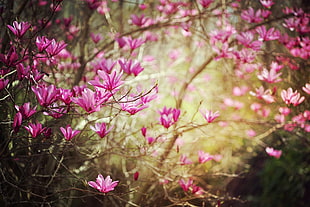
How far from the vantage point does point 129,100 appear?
116 centimetres

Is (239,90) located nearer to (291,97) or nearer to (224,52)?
(224,52)

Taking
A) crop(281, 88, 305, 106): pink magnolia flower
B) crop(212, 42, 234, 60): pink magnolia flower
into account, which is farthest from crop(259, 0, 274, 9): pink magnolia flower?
crop(281, 88, 305, 106): pink magnolia flower

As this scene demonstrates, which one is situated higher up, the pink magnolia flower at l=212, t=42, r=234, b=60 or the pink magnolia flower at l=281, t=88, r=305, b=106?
the pink magnolia flower at l=212, t=42, r=234, b=60

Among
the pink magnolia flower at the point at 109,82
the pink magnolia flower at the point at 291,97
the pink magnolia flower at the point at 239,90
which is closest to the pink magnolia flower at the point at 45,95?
the pink magnolia flower at the point at 109,82

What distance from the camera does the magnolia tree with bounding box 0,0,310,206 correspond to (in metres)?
1.21

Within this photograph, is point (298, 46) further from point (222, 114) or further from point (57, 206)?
point (57, 206)

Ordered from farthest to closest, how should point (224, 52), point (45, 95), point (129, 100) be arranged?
point (224, 52), point (129, 100), point (45, 95)

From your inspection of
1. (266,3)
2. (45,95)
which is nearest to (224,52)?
(266,3)

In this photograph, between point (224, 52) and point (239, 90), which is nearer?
point (224, 52)

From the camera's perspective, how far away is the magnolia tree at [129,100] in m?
1.21

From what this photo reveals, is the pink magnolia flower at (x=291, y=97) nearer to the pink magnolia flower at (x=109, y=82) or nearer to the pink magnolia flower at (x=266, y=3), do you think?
the pink magnolia flower at (x=266, y=3)

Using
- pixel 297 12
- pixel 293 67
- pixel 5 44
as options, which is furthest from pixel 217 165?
pixel 5 44

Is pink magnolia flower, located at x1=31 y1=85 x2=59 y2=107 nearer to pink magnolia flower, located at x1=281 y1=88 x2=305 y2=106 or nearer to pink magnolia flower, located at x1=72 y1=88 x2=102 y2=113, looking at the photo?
pink magnolia flower, located at x1=72 y1=88 x2=102 y2=113

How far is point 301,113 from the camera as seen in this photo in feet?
6.61
